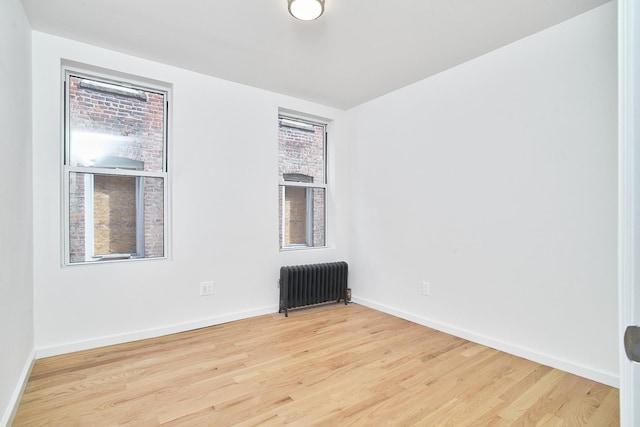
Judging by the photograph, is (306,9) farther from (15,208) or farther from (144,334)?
(144,334)

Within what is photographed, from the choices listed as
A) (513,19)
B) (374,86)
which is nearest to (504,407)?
(513,19)

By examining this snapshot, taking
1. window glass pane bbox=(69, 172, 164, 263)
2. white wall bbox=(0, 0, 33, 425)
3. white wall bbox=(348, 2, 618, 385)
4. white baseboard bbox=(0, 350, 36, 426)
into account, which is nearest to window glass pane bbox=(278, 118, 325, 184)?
white wall bbox=(348, 2, 618, 385)

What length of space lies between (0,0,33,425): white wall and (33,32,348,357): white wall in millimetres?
158

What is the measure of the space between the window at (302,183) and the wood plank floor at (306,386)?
145 cm

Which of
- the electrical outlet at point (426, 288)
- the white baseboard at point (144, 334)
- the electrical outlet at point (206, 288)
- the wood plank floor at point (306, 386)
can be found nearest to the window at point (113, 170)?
the electrical outlet at point (206, 288)

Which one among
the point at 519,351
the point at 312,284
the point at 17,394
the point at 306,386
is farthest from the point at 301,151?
the point at 17,394

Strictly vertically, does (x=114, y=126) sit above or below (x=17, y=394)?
above

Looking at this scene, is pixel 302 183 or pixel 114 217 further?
pixel 302 183

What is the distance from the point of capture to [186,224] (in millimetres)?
3193

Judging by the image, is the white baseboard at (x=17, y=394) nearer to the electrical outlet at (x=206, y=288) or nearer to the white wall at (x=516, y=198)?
the electrical outlet at (x=206, y=288)

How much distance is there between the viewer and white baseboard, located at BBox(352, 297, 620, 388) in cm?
220

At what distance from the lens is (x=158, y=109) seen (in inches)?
127

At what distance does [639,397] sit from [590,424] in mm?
1700

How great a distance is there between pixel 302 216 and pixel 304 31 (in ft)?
7.37
